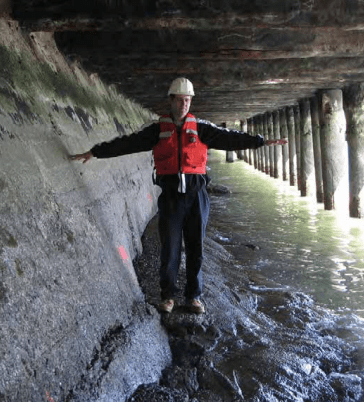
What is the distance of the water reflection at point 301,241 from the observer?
6008 mm

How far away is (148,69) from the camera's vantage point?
→ 715 centimetres

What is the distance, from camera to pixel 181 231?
3.99m

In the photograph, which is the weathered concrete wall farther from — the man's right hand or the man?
the man

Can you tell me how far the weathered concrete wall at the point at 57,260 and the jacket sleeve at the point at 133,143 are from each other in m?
0.42

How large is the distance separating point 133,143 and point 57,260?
4.36ft

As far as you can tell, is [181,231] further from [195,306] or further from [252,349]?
[252,349]

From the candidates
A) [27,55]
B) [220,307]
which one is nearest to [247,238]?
[220,307]

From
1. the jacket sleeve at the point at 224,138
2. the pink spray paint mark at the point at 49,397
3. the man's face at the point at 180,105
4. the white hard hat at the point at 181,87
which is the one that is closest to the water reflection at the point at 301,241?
the jacket sleeve at the point at 224,138

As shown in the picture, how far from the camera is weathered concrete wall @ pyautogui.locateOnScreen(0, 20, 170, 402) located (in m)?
2.40

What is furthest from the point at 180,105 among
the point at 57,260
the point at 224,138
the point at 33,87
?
the point at 57,260

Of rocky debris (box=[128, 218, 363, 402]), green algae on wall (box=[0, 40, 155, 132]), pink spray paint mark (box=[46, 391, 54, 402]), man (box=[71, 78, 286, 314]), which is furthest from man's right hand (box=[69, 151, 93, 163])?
pink spray paint mark (box=[46, 391, 54, 402])

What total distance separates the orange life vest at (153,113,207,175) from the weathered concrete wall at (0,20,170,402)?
2.78 ft

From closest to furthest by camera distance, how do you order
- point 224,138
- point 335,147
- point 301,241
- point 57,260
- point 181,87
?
point 57,260, point 181,87, point 224,138, point 301,241, point 335,147

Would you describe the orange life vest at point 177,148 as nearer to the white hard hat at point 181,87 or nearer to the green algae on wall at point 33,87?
the white hard hat at point 181,87
